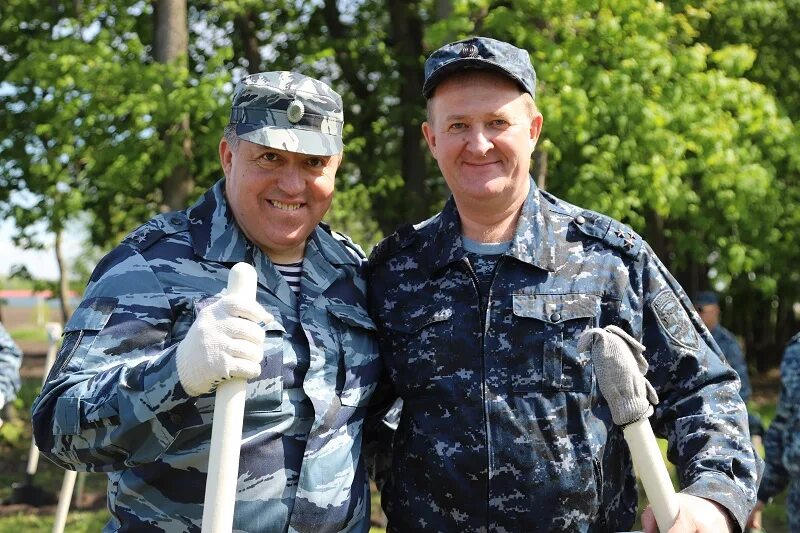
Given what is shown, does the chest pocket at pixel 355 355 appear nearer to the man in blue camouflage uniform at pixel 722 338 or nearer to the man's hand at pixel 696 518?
the man's hand at pixel 696 518

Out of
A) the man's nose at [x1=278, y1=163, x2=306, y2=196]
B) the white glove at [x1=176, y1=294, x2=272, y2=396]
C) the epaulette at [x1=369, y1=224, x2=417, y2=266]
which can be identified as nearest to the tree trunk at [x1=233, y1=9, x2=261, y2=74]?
the epaulette at [x1=369, y1=224, x2=417, y2=266]

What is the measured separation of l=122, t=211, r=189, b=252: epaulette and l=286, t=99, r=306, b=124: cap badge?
0.45 meters

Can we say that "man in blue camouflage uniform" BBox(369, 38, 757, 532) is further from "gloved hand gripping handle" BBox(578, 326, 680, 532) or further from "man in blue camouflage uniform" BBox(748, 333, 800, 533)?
"man in blue camouflage uniform" BBox(748, 333, 800, 533)

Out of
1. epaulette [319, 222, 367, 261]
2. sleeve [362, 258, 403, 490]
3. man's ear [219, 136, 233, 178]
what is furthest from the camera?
epaulette [319, 222, 367, 261]

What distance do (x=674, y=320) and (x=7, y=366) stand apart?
4421 mm

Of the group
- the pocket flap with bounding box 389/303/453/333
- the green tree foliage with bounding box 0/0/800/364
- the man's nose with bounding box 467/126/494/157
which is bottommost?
the pocket flap with bounding box 389/303/453/333

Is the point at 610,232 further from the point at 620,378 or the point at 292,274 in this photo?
the point at 292,274

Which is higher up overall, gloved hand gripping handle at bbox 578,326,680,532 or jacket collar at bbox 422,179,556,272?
jacket collar at bbox 422,179,556,272

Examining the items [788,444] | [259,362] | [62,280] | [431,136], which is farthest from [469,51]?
[62,280]

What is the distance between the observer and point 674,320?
9.21ft

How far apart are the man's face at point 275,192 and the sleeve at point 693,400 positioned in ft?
3.23

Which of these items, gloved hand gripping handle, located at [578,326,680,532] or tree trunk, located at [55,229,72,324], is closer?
gloved hand gripping handle, located at [578,326,680,532]

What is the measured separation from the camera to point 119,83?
26.1 feet

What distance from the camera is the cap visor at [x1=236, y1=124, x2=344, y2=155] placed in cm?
282
